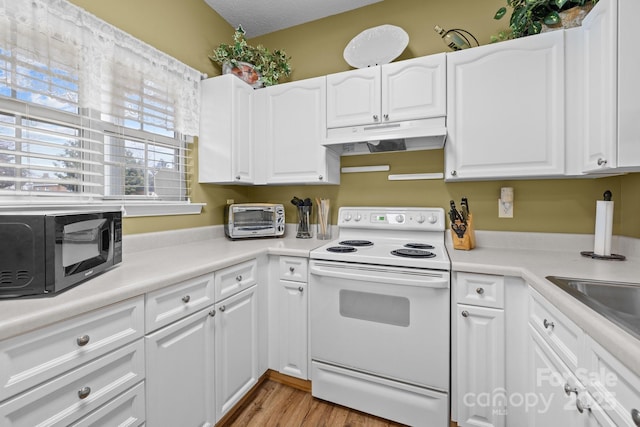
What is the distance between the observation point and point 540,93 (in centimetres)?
148

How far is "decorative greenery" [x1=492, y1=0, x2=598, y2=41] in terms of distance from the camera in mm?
1457

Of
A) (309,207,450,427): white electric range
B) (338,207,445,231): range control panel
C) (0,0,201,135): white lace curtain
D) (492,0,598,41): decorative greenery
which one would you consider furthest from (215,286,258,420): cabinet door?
(492,0,598,41): decorative greenery

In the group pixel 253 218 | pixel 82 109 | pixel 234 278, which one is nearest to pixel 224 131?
pixel 253 218

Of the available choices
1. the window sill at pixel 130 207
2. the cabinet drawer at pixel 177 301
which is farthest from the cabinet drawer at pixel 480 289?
the window sill at pixel 130 207

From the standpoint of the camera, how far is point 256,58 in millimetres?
2189

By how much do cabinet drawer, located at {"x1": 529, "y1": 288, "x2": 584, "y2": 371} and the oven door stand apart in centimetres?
34

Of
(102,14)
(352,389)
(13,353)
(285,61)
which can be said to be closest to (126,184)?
(102,14)

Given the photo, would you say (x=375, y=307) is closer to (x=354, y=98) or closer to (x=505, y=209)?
(x=505, y=209)

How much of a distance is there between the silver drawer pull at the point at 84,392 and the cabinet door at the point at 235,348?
565 millimetres

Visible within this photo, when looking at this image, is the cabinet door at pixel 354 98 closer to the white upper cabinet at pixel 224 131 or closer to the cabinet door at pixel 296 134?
the cabinet door at pixel 296 134

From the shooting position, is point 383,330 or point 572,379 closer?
point 572,379

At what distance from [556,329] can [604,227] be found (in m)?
0.86

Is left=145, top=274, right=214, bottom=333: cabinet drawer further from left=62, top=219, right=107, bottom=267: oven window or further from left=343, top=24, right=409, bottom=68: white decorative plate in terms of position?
left=343, top=24, right=409, bottom=68: white decorative plate

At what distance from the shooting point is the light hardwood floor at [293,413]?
1487 mm
